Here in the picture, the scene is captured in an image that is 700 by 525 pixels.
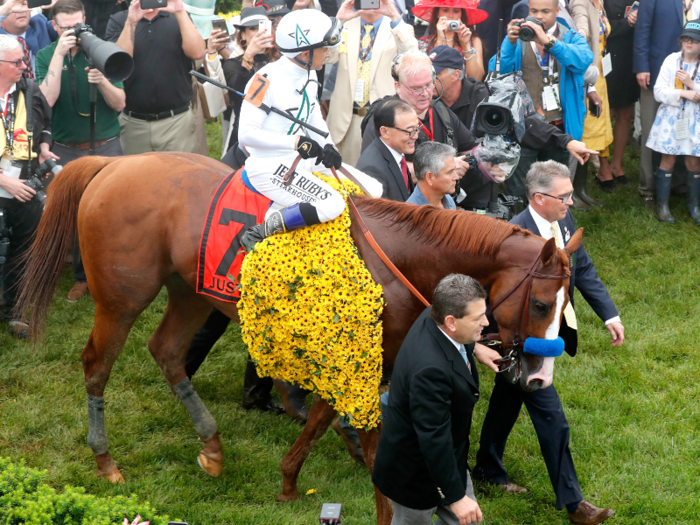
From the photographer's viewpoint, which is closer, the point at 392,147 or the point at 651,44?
the point at 392,147

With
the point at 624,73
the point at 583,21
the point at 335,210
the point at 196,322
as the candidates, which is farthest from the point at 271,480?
the point at 624,73

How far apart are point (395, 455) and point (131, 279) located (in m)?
2.25

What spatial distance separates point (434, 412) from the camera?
3.16m

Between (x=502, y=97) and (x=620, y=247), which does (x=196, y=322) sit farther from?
(x=620, y=247)

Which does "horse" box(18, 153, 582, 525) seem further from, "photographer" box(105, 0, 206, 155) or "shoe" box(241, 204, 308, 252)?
"photographer" box(105, 0, 206, 155)

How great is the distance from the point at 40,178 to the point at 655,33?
687cm

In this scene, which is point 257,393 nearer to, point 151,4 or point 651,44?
point 151,4

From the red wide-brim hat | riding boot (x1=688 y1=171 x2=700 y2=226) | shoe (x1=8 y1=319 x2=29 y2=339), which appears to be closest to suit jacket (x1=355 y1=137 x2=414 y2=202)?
the red wide-brim hat

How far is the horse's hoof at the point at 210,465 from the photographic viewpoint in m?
4.86

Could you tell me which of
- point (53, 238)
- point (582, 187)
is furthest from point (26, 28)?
point (582, 187)

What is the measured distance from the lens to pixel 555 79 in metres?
7.57

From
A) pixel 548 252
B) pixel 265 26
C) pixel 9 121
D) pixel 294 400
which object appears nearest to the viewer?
pixel 548 252

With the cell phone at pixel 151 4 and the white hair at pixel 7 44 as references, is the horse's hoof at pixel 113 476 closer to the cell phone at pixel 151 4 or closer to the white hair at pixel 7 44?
the white hair at pixel 7 44

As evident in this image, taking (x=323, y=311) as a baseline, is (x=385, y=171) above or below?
above
